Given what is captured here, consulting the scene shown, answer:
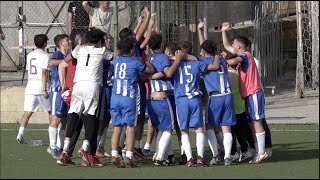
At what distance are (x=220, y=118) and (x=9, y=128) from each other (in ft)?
21.8

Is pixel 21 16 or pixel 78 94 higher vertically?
pixel 21 16

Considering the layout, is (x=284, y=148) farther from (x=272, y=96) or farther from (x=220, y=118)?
(x=272, y=96)

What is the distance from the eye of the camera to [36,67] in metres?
14.6

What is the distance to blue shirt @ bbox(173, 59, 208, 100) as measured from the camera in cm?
1174

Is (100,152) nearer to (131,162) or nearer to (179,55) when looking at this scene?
(131,162)

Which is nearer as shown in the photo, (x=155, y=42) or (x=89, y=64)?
(x=89, y=64)

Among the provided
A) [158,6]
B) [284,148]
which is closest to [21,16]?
[158,6]

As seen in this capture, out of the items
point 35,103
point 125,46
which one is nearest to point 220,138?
point 125,46

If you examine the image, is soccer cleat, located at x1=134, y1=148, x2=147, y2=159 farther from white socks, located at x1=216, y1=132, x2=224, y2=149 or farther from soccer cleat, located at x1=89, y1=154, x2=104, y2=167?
white socks, located at x1=216, y1=132, x2=224, y2=149

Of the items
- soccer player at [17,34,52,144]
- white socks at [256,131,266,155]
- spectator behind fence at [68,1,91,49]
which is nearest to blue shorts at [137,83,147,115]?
white socks at [256,131,266,155]

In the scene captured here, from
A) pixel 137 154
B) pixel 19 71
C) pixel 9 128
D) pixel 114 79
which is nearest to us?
pixel 114 79

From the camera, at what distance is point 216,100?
11.9 meters

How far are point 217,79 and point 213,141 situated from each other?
80cm

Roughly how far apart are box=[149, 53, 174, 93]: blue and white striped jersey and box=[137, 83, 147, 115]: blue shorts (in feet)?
1.26
